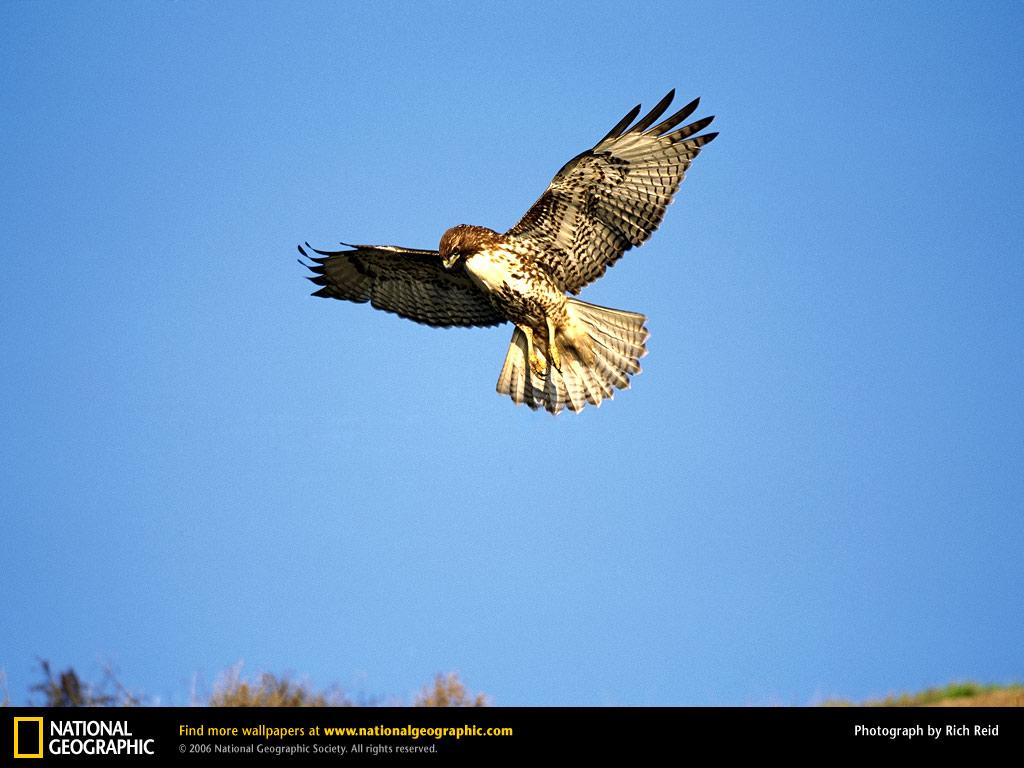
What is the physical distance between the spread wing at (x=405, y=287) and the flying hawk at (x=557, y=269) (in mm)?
12

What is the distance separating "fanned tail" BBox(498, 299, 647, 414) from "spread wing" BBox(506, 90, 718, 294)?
451mm

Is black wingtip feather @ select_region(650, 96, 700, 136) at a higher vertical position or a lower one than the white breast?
higher

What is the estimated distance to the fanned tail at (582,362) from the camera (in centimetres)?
1171

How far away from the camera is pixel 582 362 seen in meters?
11.8

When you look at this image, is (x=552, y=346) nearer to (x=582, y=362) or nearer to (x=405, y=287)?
(x=582, y=362)

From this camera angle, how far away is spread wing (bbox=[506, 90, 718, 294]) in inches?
417
